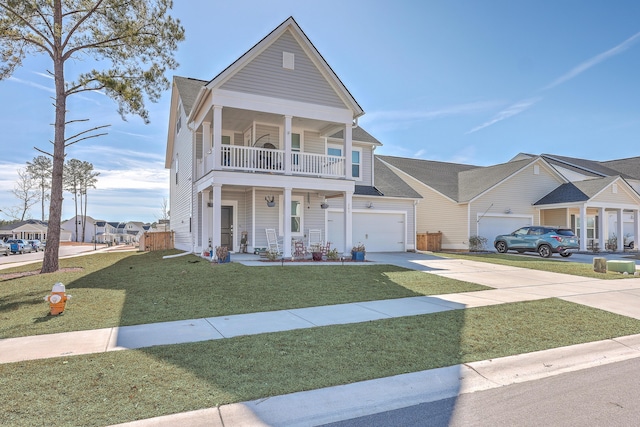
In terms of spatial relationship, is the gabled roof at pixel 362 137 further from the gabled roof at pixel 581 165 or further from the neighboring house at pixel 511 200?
the gabled roof at pixel 581 165

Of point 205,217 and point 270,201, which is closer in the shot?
point 205,217

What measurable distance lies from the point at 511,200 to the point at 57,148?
79.5 ft

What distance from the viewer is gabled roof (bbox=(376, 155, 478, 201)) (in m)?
26.0

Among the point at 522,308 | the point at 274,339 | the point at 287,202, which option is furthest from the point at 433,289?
the point at 287,202

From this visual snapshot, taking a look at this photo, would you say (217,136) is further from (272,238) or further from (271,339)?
(271,339)

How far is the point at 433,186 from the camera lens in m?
25.9

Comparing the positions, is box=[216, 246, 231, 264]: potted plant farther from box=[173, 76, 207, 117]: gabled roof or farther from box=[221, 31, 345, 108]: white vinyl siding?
box=[173, 76, 207, 117]: gabled roof

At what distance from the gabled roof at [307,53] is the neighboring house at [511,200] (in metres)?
11.1

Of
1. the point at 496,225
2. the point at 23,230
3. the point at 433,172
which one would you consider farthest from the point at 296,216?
the point at 23,230

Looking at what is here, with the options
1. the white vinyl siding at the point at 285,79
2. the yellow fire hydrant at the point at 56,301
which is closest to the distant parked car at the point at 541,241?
the white vinyl siding at the point at 285,79

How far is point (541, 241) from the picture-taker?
20562 millimetres

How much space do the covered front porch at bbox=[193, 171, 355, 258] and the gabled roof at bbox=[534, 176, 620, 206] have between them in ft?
48.2

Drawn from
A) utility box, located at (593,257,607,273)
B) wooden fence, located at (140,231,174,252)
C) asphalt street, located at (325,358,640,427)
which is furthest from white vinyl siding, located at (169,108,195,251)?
utility box, located at (593,257,607,273)

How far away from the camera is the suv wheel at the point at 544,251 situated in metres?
20.2
